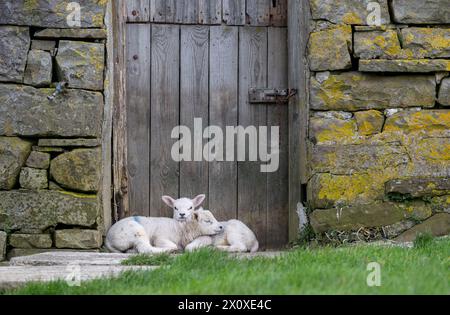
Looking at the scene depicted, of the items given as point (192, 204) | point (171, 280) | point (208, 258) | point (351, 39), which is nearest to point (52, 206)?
point (192, 204)

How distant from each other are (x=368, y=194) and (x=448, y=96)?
1.08 meters

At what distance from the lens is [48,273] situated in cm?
514

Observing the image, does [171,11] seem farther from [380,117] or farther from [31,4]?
[380,117]

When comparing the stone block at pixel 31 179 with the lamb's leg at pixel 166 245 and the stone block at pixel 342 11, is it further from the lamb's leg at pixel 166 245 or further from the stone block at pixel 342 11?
the stone block at pixel 342 11

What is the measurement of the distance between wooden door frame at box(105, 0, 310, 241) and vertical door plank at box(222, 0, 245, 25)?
17.5 inches

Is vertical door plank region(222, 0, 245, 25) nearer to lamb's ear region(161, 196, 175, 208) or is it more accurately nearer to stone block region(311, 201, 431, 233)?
lamb's ear region(161, 196, 175, 208)

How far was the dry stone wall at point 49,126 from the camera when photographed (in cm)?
654

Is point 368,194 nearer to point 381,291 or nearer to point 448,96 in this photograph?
point 448,96

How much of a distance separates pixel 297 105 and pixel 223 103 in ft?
2.29

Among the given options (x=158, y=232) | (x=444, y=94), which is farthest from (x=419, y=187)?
(x=158, y=232)

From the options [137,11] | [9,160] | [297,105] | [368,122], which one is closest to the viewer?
[9,160]

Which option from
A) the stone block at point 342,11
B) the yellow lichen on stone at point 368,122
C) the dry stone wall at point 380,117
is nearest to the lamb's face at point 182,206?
the dry stone wall at point 380,117

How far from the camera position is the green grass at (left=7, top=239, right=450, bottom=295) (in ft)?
13.9

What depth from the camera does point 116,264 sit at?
18.4 feet
